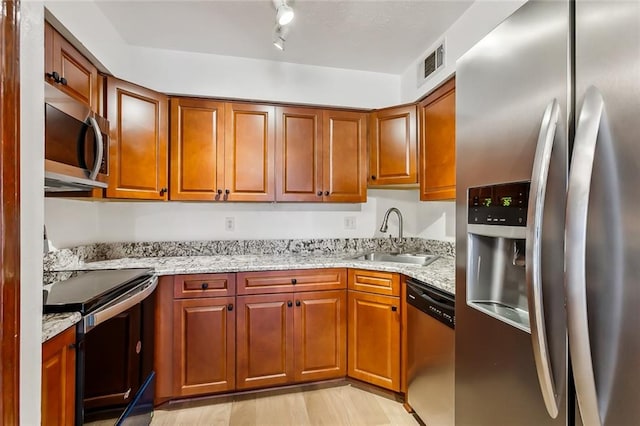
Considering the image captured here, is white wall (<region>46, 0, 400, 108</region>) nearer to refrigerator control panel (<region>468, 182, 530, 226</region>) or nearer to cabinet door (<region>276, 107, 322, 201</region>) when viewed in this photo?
cabinet door (<region>276, 107, 322, 201</region>)

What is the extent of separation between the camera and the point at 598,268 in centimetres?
69

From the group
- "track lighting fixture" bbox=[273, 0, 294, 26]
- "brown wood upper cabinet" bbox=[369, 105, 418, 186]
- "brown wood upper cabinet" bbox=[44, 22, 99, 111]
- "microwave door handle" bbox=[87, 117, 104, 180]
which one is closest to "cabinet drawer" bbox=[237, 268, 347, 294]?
"brown wood upper cabinet" bbox=[369, 105, 418, 186]

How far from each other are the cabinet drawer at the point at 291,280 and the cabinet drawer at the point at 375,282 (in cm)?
7

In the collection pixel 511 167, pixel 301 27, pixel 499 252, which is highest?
pixel 301 27

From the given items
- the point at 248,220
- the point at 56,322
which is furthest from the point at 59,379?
the point at 248,220

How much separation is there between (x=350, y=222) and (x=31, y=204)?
2.39 meters

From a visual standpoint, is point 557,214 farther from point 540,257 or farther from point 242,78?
point 242,78

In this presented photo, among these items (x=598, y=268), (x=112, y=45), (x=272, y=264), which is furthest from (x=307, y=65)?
(x=598, y=268)

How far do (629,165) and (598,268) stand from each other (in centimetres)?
23

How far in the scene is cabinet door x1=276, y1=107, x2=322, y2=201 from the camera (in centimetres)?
242

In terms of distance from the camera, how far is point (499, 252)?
3.70 ft

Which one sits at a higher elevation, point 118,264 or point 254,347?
point 118,264

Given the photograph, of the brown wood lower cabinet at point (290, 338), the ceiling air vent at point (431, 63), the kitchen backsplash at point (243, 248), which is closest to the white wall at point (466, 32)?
the ceiling air vent at point (431, 63)

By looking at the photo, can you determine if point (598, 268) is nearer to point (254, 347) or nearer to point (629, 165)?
point (629, 165)
